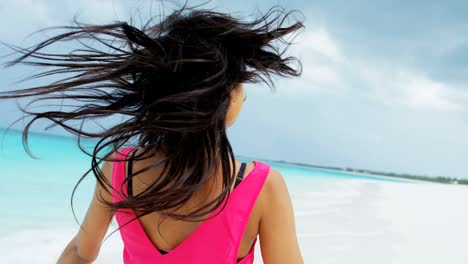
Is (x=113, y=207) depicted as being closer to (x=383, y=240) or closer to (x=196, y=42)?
(x=196, y=42)

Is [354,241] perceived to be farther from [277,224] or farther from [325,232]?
[277,224]

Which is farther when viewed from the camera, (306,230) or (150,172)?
(306,230)

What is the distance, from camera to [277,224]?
971 mm

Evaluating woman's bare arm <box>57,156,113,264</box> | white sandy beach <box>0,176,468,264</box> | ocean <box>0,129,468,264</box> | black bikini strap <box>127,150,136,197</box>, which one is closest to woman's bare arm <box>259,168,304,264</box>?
black bikini strap <box>127,150,136,197</box>

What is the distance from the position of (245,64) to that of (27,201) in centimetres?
580

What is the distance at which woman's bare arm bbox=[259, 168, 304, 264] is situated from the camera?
3.12 feet

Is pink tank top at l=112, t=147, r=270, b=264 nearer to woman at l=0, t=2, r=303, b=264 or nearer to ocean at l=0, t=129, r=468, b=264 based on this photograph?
woman at l=0, t=2, r=303, b=264

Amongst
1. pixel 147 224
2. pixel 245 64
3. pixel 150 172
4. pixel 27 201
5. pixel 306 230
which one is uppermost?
pixel 245 64

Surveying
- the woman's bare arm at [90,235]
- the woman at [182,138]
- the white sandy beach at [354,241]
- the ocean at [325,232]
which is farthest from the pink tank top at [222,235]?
the white sandy beach at [354,241]

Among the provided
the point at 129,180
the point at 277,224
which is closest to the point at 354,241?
the point at 277,224

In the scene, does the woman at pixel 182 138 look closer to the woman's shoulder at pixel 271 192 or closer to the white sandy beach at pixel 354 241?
the woman's shoulder at pixel 271 192

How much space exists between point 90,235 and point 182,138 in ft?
1.44

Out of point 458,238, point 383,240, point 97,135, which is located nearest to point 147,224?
point 97,135

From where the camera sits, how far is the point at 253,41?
97cm
